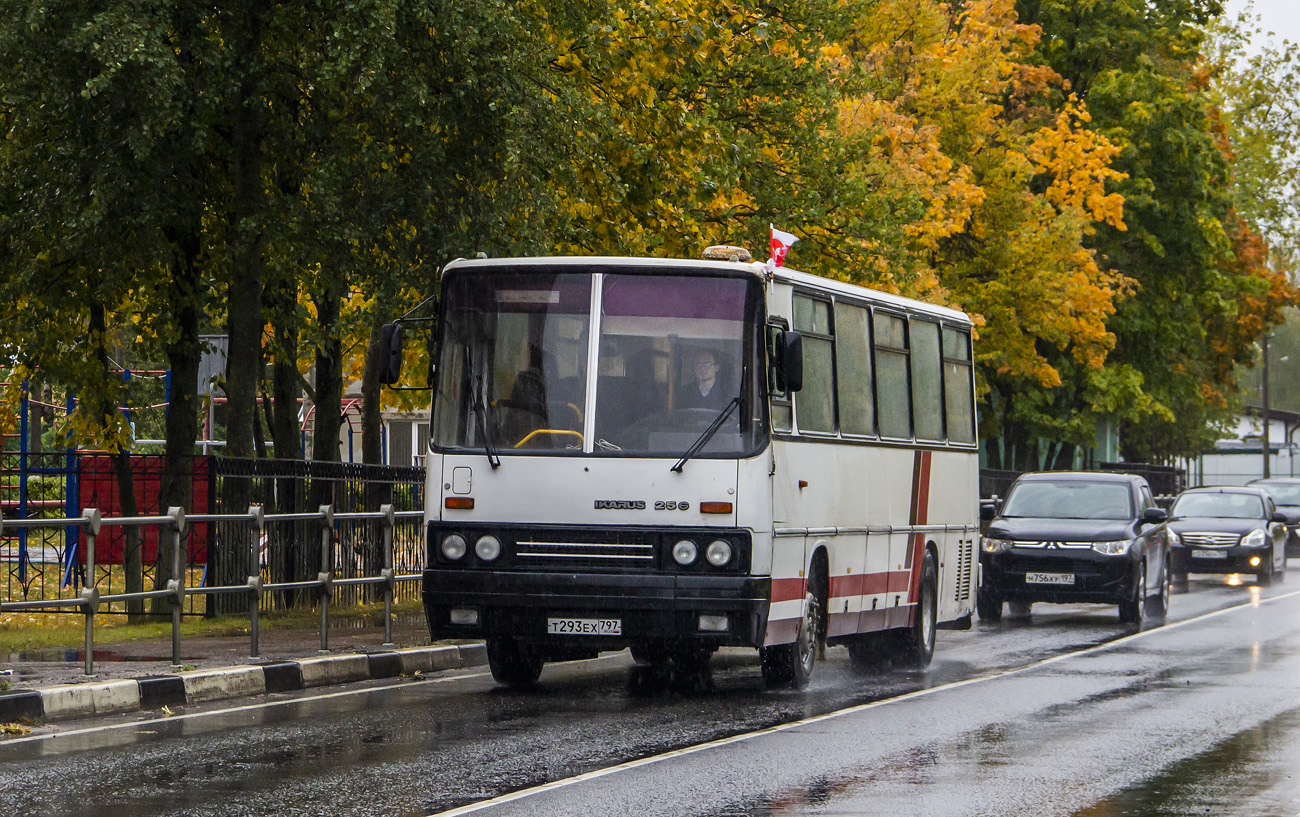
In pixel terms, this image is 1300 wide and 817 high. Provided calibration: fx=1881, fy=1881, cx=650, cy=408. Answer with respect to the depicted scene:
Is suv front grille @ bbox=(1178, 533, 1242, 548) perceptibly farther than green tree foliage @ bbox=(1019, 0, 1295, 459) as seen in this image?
No

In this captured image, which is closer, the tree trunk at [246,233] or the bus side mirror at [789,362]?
the bus side mirror at [789,362]

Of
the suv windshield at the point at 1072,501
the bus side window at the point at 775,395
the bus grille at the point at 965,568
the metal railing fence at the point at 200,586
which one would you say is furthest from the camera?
the suv windshield at the point at 1072,501

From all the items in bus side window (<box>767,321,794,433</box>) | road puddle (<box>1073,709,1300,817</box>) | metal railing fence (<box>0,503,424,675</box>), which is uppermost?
bus side window (<box>767,321,794,433</box>)

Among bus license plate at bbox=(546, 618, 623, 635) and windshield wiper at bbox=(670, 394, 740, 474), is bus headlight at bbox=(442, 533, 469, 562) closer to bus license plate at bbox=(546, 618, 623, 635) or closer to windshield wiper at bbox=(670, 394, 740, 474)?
bus license plate at bbox=(546, 618, 623, 635)

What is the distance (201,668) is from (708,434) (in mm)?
4140

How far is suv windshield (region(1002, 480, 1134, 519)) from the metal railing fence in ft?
29.0

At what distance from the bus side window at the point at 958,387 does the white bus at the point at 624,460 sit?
392cm

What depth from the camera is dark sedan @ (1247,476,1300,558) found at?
134 feet

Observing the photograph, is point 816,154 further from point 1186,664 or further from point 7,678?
point 7,678

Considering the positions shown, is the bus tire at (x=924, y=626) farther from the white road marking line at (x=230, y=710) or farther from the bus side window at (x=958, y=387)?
the white road marking line at (x=230, y=710)

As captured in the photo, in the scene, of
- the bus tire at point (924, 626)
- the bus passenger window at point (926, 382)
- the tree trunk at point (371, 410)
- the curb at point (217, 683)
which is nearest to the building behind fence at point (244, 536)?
the curb at point (217, 683)

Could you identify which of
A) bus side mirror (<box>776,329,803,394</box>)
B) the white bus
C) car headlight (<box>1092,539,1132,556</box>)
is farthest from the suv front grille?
bus side mirror (<box>776,329,803,394</box>)

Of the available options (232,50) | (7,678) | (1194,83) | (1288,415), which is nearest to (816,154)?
(232,50)

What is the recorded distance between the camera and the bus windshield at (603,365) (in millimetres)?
13102
